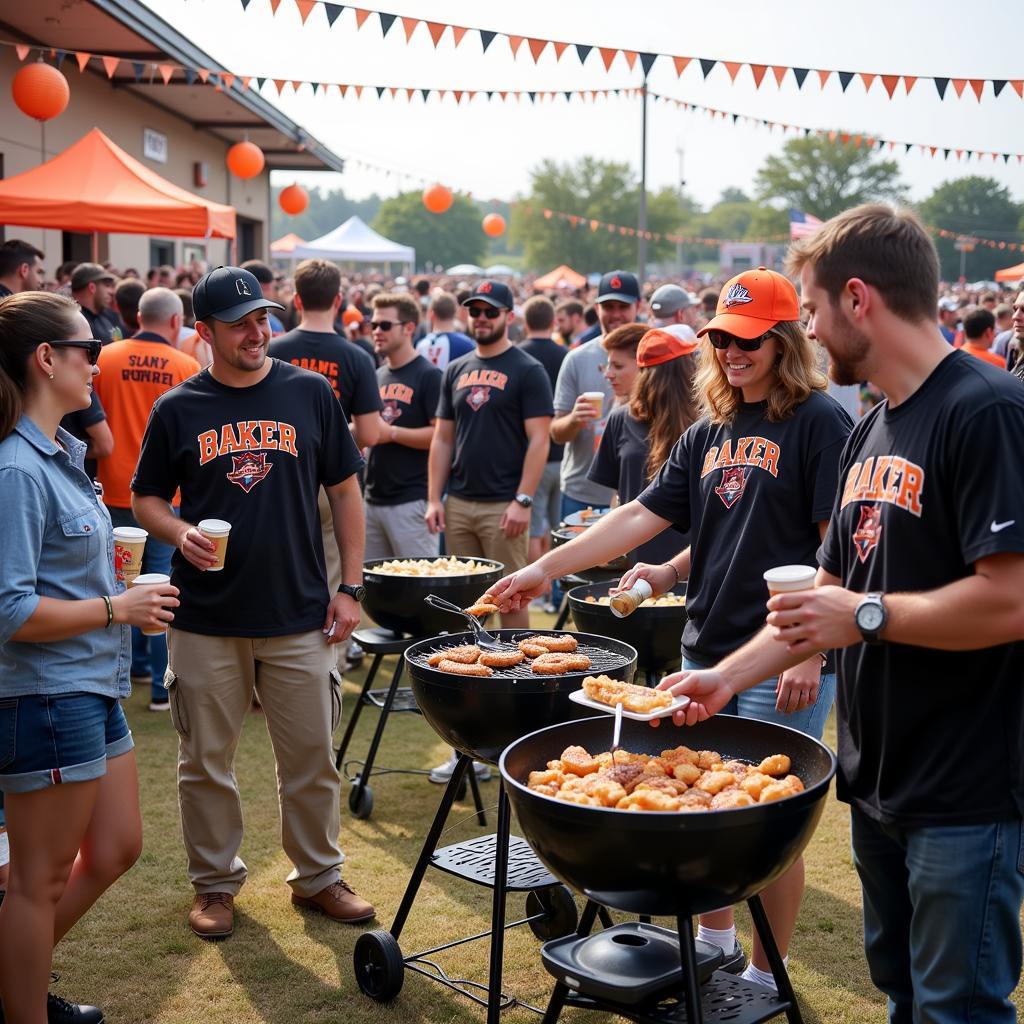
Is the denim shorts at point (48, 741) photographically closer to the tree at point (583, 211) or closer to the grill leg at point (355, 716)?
the grill leg at point (355, 716)

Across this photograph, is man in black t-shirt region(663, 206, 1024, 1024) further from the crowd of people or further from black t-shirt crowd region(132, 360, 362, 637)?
black t-shirt crowd region(132, 360, 362, 637)

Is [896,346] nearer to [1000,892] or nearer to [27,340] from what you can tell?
[1000,892]

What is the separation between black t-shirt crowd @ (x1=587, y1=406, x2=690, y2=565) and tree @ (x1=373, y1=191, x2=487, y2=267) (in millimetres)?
91881

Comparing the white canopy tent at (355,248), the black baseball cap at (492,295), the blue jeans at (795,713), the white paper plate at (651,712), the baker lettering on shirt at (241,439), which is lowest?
the blue jeans at (795,713)

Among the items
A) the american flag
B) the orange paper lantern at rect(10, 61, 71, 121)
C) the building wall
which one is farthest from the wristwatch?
the american flag

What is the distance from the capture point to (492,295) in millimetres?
6914

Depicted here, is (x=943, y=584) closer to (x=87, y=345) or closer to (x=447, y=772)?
(x=87, y=345)

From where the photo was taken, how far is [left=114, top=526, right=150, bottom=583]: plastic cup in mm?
3486

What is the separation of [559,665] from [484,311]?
3595mm

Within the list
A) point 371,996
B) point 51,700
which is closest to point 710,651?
point 371,996

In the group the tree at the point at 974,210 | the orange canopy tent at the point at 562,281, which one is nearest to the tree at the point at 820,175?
the tree at the point at 974,210

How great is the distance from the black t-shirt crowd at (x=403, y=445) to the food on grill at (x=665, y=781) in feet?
14.2

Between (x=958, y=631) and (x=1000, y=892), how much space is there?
1.88 ft

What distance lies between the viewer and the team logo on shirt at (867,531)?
2494 millimetres
